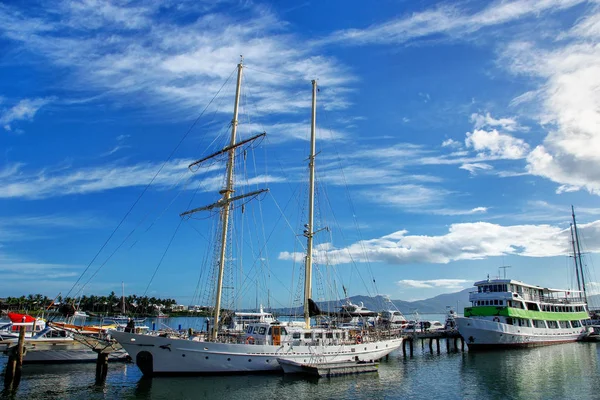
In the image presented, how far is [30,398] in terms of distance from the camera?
84.9ft

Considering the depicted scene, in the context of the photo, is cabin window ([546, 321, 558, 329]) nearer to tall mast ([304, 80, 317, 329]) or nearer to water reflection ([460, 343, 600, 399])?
water reflection ([460, 343, 600, 399])

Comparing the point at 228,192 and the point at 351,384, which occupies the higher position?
the point at 228,192

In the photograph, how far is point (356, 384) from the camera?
3095cm

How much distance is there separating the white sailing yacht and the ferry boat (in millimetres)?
16795

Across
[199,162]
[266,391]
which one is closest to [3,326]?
[199,162]

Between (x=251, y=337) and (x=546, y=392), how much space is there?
2070 centimetres

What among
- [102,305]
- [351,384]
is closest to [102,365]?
[351,384]

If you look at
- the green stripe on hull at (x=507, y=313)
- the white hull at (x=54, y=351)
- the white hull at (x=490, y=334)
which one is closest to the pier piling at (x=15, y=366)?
the white hull at (x=54, y=351)

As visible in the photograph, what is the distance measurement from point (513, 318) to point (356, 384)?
104 feet

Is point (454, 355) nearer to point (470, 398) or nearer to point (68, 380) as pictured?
point (470, 398)

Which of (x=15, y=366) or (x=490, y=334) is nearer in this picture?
(x=15, y=366)

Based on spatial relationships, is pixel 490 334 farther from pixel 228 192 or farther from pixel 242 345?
pixel 228 192

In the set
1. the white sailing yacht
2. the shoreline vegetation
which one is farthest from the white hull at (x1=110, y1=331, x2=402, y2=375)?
the shoreline vegetation

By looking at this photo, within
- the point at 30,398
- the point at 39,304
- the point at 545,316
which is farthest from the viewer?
the point at 39,304
